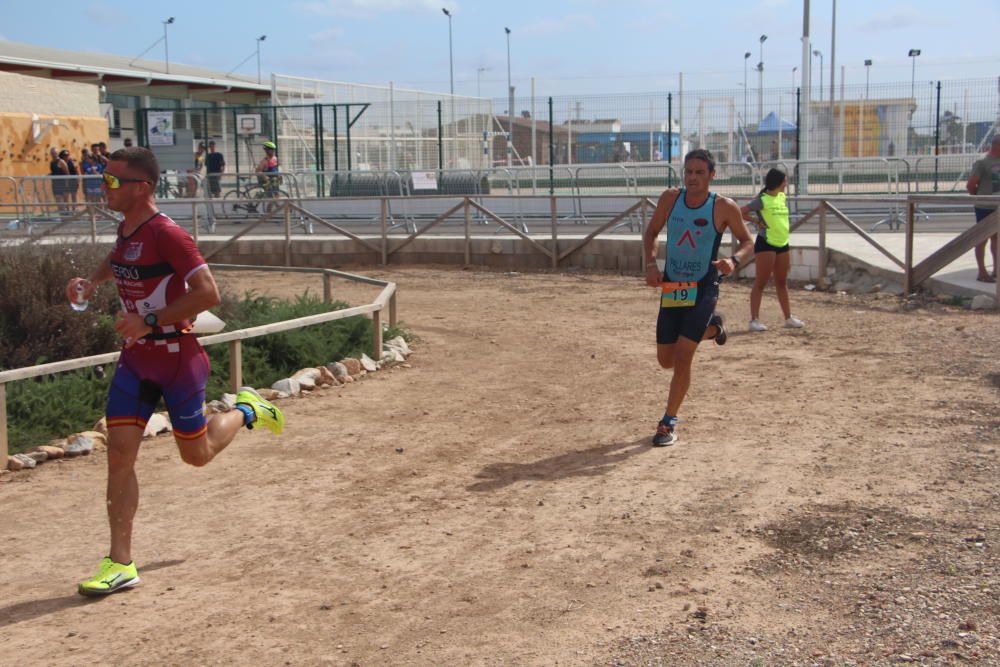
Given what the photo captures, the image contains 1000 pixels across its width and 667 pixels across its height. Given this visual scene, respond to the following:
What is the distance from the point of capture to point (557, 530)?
542 centimetres

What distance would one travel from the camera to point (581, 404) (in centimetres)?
843

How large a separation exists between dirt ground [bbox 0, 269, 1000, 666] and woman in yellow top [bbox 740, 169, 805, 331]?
1.90 meters

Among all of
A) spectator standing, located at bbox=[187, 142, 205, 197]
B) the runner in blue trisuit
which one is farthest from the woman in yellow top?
spectator standing, located at bbox=[187, 142, 205, 197]

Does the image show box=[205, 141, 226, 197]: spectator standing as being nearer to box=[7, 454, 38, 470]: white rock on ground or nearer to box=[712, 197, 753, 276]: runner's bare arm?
box=[7, 454, 38, 470]: white rock on ground

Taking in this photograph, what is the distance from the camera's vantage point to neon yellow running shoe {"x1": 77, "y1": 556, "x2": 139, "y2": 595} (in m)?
4.64

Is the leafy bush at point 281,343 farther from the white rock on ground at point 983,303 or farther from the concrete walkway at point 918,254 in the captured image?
the concrete walkway at point 918,254

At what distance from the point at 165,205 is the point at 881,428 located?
55.6 ft

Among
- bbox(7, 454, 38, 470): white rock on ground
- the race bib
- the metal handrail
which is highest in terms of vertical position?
the race bib

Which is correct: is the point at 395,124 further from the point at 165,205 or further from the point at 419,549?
the point at 419,549

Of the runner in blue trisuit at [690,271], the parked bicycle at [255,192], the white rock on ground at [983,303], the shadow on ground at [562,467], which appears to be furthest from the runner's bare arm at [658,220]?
the parked bicycle at [255,192]

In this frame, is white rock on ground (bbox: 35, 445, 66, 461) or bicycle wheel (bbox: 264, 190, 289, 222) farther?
bicycle wheel (bbox: 264, 190, 289, 222)

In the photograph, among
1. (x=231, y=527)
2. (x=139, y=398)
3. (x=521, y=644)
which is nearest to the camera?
(x=521, y=644)

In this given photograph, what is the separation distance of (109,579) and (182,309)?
117cm

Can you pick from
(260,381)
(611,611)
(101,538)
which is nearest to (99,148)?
(260,381)
